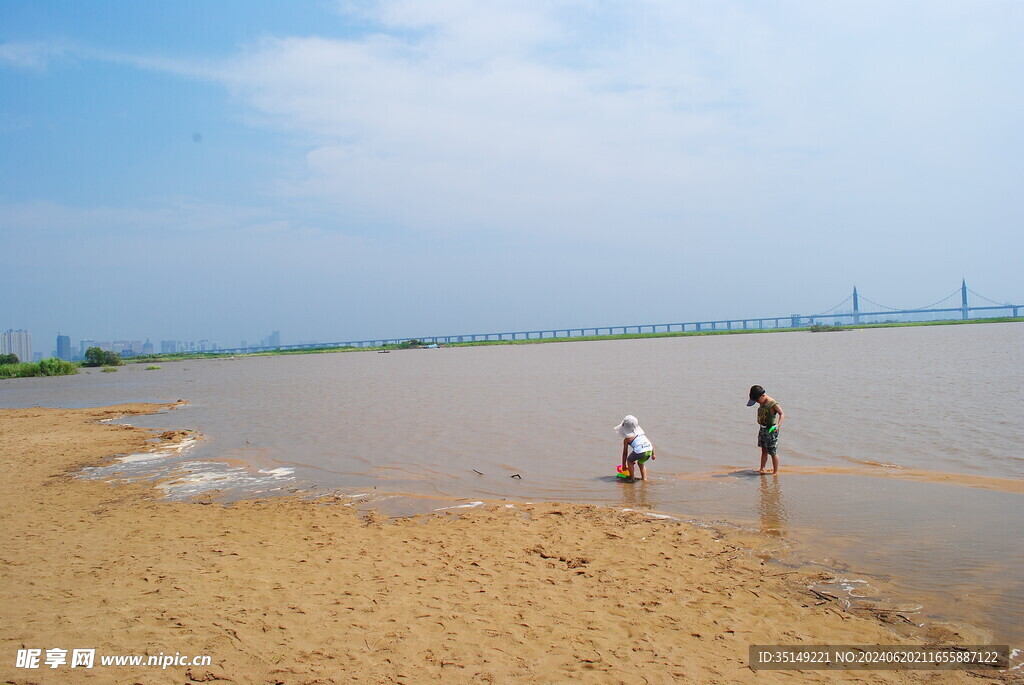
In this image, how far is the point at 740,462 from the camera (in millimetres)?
11289

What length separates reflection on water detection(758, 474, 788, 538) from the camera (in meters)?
7.45

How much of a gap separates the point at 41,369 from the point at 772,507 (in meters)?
68.2

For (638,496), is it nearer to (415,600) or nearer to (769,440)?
(769,440)

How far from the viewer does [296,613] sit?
4859 millimetres

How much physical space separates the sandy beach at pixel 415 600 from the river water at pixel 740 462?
983mm

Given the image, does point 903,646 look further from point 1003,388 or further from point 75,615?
point 1003,388

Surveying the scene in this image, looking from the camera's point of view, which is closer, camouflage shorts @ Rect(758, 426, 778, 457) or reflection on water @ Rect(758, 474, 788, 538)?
reflection on water @ Rect(758, 474, 788, 538)

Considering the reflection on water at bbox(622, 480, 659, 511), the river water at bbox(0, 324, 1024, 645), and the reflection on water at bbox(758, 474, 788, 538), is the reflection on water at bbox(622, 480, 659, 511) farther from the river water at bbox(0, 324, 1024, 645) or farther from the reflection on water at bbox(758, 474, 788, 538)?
the reflection on water at bbox(758, 474, 788, 538)

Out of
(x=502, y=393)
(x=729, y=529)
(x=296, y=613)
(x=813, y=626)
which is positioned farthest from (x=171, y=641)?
(x=502, y=393)

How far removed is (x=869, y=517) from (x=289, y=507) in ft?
23.9

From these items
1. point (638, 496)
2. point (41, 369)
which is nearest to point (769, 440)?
point (638, 496)

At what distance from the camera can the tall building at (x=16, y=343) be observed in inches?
4601

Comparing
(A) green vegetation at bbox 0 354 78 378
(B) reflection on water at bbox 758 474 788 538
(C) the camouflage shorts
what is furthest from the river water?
(A) green vegetation at bbox 0 354 78 378

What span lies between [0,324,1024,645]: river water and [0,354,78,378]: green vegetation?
44.6 metres
